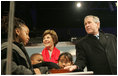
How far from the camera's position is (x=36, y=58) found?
2.06 m

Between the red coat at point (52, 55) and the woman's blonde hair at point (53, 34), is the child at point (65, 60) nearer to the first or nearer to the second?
the red coat at point (52, 55)

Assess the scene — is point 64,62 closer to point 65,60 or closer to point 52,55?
point 65,60

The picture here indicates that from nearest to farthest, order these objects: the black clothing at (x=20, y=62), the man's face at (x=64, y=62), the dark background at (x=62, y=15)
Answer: the black clothing at (x=20, y=62) < the man's face at (x=64, y=62) < the dark background at (x=62, y=15)

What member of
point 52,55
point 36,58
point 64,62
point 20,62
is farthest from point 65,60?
point 20,62

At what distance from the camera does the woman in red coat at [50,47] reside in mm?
2068

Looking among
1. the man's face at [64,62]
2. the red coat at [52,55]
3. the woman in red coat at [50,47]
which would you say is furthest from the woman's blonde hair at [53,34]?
the man's face at [64,62]

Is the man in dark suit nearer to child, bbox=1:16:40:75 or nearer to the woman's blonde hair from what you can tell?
the woman's blonde hair

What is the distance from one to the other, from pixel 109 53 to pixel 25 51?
109 cm

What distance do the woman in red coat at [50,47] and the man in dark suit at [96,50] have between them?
0.24 m

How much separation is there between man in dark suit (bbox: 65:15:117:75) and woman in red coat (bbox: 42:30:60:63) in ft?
0.78

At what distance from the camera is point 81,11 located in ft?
7.30

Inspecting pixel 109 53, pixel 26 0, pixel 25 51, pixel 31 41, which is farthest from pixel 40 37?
pixel 109 53

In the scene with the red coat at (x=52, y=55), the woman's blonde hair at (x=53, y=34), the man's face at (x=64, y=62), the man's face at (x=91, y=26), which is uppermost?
the man's face at (x=91, y=26)

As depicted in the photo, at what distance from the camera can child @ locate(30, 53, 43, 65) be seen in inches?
80.0
